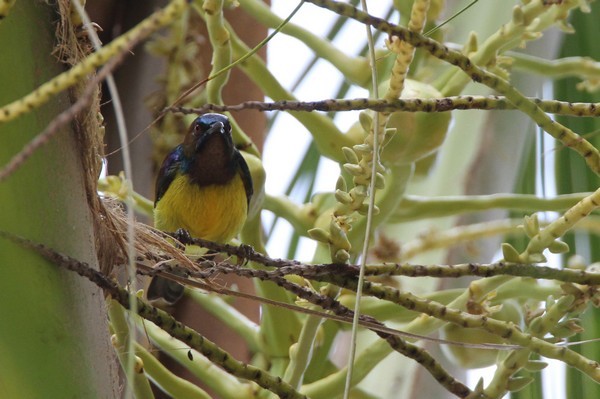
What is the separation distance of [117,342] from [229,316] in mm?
348

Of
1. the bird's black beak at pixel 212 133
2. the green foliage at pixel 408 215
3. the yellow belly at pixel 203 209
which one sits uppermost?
the bird's black beak at pixel 212 133

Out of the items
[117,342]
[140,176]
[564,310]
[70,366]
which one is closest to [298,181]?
[140,176]

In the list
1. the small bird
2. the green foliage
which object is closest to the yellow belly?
the small bird

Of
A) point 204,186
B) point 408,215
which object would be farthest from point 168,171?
point 408,215

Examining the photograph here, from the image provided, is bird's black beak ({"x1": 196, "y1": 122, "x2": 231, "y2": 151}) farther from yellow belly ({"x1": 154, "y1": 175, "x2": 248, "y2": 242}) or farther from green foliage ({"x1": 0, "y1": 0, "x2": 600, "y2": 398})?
green foliage ({"x1": 0, "y1": 0, "x2": 600, "y2": 398})

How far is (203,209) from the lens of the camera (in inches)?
91.9

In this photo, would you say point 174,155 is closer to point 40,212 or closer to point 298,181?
point 298,181

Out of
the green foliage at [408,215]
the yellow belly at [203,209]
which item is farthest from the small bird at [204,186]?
the green foliage at [408,215]

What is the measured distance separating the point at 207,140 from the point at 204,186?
0.12m

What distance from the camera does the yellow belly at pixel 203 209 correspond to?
2.27 m

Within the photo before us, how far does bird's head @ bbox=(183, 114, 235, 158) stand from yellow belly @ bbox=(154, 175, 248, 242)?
82 mm

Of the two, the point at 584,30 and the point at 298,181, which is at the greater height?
the point at 584,30

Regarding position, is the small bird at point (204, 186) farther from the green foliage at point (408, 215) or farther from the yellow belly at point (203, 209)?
the green foliage at point (408, 215)

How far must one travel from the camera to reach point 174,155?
238cm
